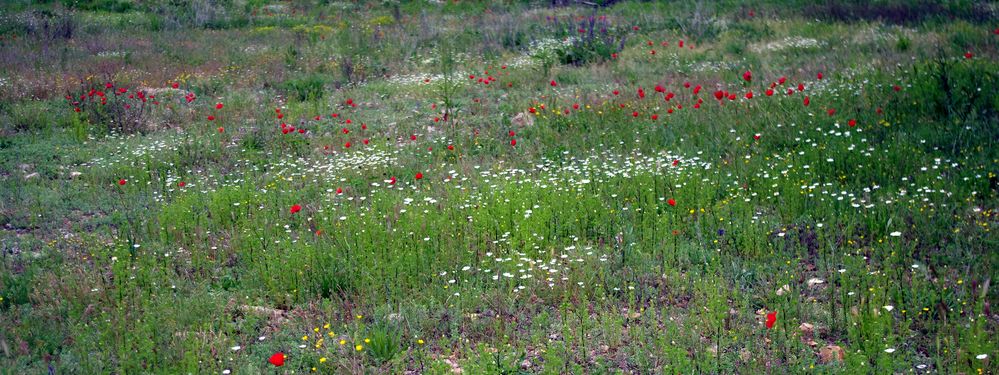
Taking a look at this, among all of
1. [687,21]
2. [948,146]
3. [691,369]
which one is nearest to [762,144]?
[948,146]

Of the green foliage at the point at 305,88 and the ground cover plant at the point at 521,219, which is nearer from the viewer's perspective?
the ground cover plant at the point at 521,219

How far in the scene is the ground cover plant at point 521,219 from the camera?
429 cm

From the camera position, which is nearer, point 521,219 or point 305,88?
point 521,219

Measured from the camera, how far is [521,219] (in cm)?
596

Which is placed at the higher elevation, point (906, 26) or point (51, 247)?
point (906, 26)

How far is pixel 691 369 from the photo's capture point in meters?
3.96

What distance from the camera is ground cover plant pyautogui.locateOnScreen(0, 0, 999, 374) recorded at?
14.1 ft

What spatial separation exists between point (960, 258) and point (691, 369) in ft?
7.39

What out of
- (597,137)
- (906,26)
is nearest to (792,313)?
(597,137)

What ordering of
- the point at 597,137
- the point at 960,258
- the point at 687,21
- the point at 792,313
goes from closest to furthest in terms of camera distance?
the point at 792,313
the point at 960,258
the point at 597,137
the point at 687,21

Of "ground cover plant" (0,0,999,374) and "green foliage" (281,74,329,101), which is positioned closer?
"ground cover plant" (0,0,999,374)

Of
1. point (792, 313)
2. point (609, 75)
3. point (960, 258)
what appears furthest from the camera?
point (609, 75)

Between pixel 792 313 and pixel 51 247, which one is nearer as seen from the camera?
pixel 792 313

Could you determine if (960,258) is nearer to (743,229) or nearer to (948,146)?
(743,229)
